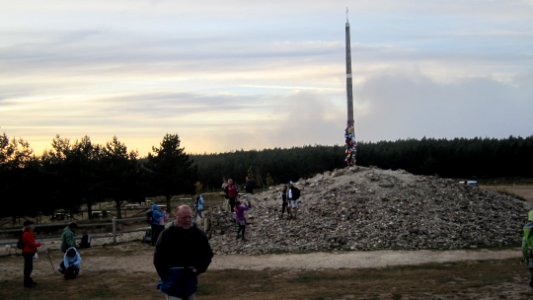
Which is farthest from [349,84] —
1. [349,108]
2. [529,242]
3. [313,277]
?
[529,242]

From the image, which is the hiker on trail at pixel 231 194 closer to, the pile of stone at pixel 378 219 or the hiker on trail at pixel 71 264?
the pile of stone at pixel 378 219

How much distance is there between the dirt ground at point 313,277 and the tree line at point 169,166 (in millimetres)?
28357

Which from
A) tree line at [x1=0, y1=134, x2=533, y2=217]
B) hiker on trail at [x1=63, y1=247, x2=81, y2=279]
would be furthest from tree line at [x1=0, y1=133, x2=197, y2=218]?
hiker on trail at [x1=63, y1=247, x2=81, y2=279]

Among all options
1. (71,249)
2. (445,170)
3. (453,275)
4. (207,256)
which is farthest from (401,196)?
(445,170)

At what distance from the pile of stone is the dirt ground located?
161cm

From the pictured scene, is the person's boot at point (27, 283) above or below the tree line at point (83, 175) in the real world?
below

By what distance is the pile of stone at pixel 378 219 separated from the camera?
86.1 feet

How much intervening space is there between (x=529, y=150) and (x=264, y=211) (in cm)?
5519

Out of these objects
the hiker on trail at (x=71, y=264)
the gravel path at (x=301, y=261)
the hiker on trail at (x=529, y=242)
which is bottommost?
the gravel path at (x=301, y=261)

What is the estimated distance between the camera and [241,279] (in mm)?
19547

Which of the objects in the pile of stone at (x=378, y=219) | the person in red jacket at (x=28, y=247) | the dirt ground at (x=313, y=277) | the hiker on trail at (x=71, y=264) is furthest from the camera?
the pile of stone at (x=378, y=219)

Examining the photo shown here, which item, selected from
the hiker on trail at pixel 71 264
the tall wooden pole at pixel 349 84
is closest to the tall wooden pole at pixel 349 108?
the tall wooden pole at pixel 349 84

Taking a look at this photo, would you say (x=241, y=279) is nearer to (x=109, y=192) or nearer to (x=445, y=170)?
(x=109, y=192)

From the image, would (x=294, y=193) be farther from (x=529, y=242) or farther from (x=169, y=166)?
(x=169, y=166)
